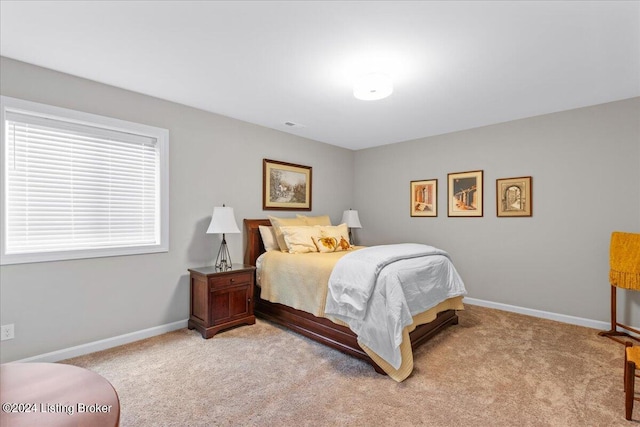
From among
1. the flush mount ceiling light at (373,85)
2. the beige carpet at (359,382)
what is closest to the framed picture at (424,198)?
the beige carpet at (359,382)

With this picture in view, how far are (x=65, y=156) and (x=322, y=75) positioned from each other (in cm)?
234

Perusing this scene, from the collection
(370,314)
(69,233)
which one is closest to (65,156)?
(69,233)

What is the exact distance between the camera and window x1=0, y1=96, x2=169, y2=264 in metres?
2.42

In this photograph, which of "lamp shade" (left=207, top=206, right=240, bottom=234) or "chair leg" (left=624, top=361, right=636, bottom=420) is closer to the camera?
"chair leg" (left=624, top=361, right=636, bottom=420)

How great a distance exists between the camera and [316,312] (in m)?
2.88

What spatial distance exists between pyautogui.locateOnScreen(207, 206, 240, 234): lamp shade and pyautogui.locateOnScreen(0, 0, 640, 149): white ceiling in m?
1.17

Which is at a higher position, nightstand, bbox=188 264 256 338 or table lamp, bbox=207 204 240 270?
table lamp, bbox=207 204 240 270

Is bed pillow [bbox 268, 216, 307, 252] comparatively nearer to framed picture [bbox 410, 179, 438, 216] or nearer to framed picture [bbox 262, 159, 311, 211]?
framed picture [bbox 262, 159, 311, 211]

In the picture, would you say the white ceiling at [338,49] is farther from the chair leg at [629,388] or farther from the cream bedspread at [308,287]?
the chair leg at [629,388]

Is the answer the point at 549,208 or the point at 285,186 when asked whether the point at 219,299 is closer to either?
the point at 285,186

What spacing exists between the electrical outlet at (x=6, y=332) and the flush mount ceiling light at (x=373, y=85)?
333 centimetres

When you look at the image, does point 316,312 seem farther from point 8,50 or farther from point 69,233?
point 8,50

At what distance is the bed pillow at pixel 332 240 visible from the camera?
147 inches

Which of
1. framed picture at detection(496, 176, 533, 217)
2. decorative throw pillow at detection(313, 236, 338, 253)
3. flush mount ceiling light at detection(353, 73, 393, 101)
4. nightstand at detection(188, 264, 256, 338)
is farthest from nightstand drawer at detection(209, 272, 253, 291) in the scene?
framed picture at detection(496, 176, 533, 217)
